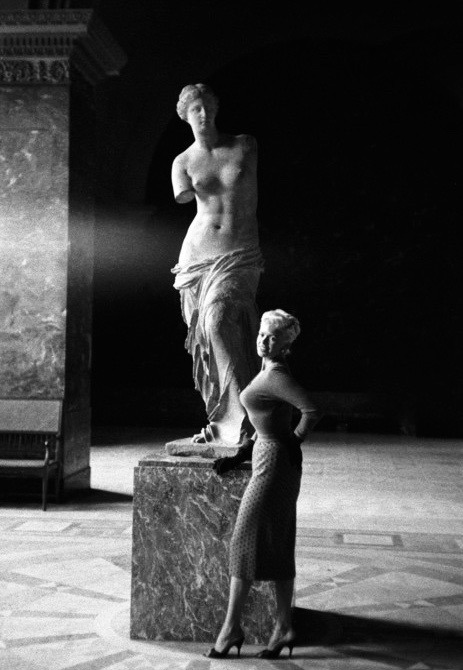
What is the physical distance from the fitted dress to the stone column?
5.26 metres

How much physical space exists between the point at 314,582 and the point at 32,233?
16.7 ft

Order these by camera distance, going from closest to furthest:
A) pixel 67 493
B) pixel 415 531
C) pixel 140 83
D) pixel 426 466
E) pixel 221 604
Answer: pixel 221 604, pixel 415 531, pixel 67 493, pixel 426 466, pixel 140 83

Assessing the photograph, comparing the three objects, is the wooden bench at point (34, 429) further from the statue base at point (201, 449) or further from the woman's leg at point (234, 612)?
the woman's leg at point (234, 612)

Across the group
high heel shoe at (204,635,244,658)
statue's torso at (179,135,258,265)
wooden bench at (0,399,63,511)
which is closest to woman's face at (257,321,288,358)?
statue's torso at (179,135,258,265)

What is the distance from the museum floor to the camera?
15.3 ft

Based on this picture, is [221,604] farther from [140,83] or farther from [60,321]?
[140,83]

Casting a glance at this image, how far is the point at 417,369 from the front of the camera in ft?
57.6

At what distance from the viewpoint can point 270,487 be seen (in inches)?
179

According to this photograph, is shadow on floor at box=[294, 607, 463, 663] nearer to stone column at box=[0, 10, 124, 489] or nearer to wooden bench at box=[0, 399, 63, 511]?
wooden bench at box=[0, 399, 63, 511]

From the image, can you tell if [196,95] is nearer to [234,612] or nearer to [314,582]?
[234,612]

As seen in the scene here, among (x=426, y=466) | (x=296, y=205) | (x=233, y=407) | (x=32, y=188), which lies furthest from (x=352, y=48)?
(x=233, y=407)

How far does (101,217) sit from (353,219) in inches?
187

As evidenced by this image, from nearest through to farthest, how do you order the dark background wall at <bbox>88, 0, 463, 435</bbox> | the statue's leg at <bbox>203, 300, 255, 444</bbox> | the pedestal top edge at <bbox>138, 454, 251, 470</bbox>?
the pedestal top edge at <bbox>138, 454, 251, 470</bbox> → the statue's leg at <bbox>203, 300, 255, 444</bbox> → the dark background wall at <bbox>88, 0, 463, 435</bbox>

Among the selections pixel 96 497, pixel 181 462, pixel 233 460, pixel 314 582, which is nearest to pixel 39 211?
pixel 96 497
